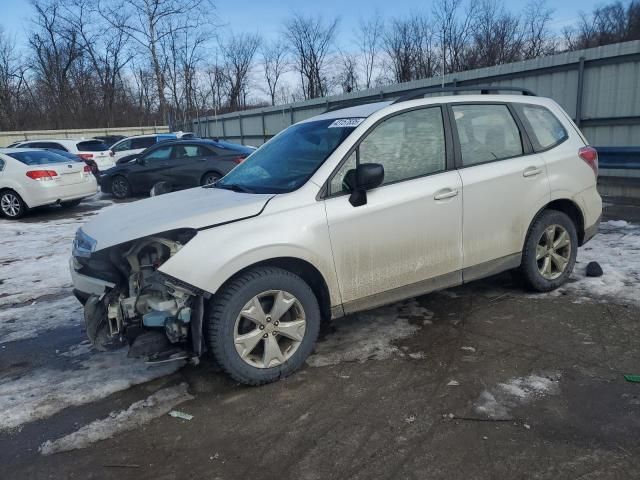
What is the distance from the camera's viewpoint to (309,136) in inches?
163

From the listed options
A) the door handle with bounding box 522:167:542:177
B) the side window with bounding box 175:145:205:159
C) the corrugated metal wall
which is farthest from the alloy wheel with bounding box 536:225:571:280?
the side window with bounding box 175:145:205:159

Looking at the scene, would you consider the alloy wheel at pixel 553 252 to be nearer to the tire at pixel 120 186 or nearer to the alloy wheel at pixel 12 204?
the alloy wheel at pixel 12 204

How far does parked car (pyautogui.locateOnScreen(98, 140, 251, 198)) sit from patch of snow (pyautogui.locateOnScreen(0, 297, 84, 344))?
25.9 ft

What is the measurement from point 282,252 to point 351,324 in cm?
136

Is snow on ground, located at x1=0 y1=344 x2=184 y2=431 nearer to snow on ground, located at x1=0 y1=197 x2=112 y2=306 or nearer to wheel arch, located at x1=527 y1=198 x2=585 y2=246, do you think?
snow on ground, located at x1=0 y1=197 x2=112 y2=306

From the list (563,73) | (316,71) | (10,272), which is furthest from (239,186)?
(316,71)

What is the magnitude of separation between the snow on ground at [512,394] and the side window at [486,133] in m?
1.73

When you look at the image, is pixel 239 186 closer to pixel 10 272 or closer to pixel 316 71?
pixel 10 272

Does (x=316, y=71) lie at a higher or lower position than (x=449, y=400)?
higher

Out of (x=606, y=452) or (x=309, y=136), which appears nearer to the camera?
(x=606, y=452)

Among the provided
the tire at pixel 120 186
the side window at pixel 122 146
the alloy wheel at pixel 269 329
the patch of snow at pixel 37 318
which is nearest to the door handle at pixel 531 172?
the alloy wheel at pixel 269 329

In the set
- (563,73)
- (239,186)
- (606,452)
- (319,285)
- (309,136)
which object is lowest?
(606,452)

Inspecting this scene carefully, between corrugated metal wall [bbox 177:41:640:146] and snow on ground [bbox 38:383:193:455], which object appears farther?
corrugated metal wall [bbox 177:41:640:146]

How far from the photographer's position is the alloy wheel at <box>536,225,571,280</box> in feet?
15.0
